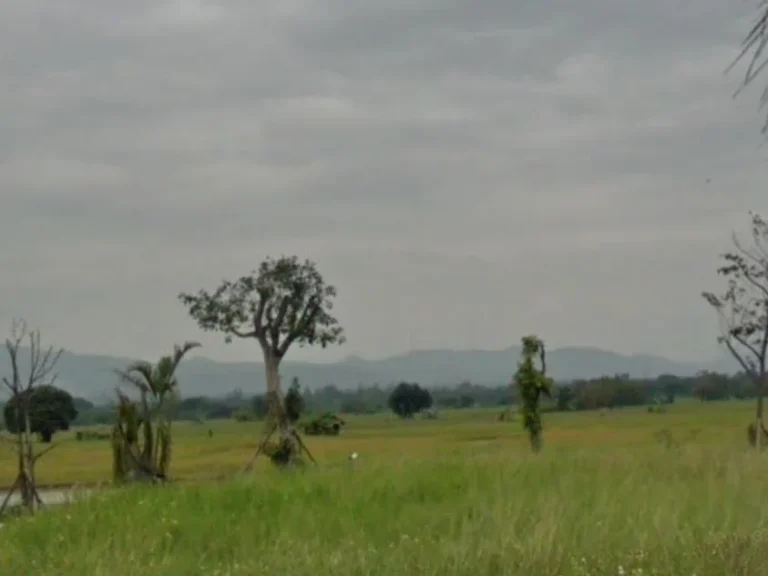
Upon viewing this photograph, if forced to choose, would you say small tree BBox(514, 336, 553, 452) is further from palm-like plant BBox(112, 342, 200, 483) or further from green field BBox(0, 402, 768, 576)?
green field BBox(0, 402, 768, 576)

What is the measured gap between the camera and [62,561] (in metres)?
7.47

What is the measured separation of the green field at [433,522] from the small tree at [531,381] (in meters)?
17.1

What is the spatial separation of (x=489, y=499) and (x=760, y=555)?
3.00m

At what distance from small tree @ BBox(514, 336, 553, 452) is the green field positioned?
56.1 feet

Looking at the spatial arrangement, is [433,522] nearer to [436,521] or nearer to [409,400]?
[436,521]

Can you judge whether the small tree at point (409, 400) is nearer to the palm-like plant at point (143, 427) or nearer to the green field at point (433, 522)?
the palm-like plant at point (143, 427)

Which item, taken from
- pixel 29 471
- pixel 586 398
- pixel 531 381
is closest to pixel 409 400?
pixel 586 398

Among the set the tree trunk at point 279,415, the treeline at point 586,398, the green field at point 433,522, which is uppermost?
the treeline at point 586,398

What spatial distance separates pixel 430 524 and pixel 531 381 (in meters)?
22.3

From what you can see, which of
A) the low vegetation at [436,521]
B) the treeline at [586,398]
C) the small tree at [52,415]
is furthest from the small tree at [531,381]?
the treeline at [586,398]

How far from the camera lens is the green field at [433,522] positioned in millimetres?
6738

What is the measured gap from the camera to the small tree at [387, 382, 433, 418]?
114 meters

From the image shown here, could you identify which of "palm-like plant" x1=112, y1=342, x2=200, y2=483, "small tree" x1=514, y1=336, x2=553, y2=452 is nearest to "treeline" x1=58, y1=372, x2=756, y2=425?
"small tree" x1=514, y1=336, x2=553, y2=452

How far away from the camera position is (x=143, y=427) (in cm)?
2194
